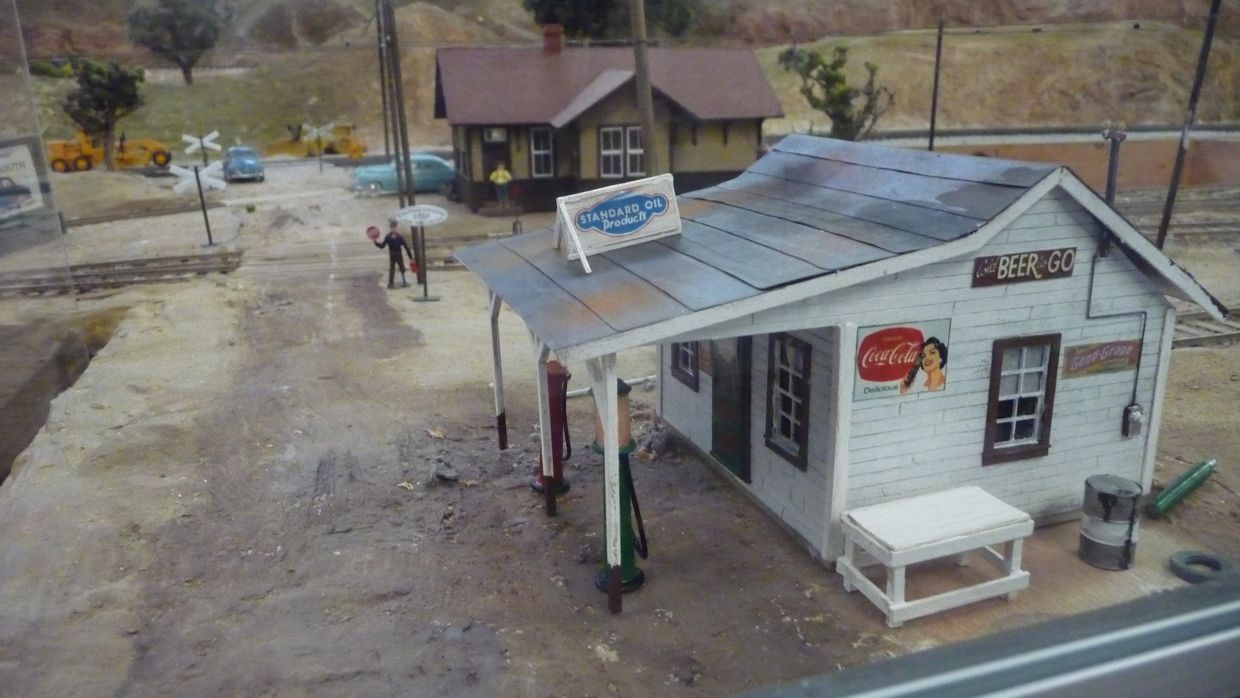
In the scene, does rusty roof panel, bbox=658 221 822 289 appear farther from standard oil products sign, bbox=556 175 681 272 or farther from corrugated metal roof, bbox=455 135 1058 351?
standard oil products sign, bbox=556 175 681 272

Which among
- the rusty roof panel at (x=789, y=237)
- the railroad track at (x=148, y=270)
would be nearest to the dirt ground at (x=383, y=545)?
the rusty roof panel at (x=789, y=237)

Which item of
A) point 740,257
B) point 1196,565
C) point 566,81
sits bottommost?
point 1196,565

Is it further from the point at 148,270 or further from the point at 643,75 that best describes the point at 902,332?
the point at 148,270

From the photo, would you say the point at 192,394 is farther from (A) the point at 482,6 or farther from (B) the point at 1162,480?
(A) the point at 482,6

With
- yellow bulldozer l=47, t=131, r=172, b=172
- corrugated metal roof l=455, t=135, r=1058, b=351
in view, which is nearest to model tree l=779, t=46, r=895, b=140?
corrugated metal roof l=455, t=135, r=1058, b=351

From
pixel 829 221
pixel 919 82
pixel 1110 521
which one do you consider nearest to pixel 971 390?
pixel 1110 521

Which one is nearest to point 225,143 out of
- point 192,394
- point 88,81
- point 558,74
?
point 88,81

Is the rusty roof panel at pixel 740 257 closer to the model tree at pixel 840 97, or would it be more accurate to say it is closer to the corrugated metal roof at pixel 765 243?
the corrugated metal roof at pixel 765 243
